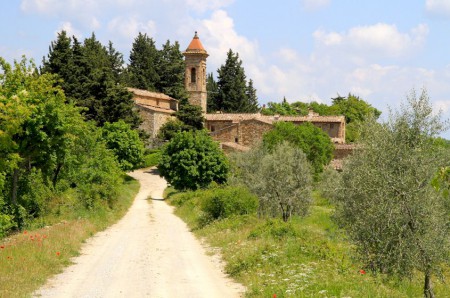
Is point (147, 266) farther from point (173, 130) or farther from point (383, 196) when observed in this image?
point (173, 130)

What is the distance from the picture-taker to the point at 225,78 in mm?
99250

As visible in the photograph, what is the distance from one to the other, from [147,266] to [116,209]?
20.5 m

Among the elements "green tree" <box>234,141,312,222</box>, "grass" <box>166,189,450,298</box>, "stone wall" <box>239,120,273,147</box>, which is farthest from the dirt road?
"stone wall" <box>239,120,273,147</box>

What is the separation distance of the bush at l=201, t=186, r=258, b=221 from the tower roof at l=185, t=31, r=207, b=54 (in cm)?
5484

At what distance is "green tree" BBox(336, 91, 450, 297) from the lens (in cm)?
1399

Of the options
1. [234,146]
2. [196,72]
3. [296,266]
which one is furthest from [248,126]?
[296,266]

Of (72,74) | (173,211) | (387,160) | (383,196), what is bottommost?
(173,211)

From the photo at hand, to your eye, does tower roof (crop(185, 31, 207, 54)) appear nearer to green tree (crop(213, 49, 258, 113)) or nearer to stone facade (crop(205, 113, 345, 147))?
stone facade (crop(205, 113, 345, 147))

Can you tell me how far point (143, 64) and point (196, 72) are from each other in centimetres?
2161

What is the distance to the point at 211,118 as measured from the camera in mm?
82438

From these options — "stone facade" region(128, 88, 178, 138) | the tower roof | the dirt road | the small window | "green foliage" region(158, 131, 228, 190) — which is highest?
the tower roof

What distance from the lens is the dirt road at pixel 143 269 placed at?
42.5 feet

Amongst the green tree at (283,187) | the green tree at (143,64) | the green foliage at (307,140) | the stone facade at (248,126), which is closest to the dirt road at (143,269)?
the green tree at (283,187)

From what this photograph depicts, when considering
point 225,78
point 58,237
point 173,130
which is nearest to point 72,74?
point 173,130
